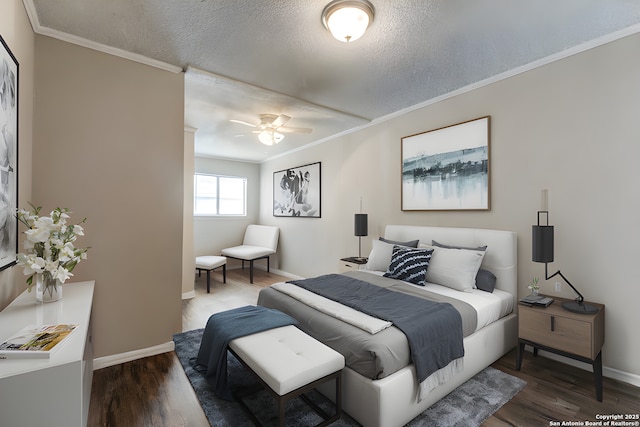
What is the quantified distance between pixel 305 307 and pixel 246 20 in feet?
7.11

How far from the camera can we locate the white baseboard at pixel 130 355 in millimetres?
2408

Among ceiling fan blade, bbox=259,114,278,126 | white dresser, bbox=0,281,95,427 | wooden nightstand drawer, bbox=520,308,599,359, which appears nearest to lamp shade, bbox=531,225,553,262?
wooden nightstand drawer, bbox=520,308,599,359

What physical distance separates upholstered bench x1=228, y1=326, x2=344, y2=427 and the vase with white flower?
3.64 feet

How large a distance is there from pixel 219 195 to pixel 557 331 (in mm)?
6220

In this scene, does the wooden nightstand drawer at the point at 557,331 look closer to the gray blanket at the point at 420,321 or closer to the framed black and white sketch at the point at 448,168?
the gray blanket at the point at 420,321

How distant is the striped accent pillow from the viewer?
9.52 feet

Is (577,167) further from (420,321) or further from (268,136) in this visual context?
(268,136)

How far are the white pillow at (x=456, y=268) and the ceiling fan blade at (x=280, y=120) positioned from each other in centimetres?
242

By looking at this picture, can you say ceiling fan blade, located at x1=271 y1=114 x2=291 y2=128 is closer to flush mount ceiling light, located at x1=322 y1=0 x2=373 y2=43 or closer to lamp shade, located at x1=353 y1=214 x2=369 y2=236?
lamp shade, located at x1=353 y1=214 x2=369 y2=236

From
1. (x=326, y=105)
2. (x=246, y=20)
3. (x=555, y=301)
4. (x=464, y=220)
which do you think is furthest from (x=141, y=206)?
(x=555, y=301)

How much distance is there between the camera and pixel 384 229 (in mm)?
4094

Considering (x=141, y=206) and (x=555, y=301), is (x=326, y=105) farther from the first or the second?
(x=555, y=301)

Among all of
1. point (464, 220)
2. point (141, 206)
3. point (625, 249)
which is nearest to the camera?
point (625, 249)

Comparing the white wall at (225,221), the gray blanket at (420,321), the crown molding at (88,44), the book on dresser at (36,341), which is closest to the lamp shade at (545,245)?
the gray blanket at (420,321)
